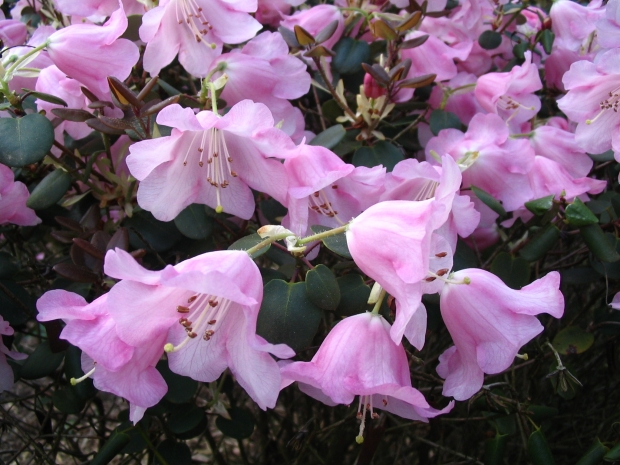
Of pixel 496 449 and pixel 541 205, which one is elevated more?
pixel 541 205

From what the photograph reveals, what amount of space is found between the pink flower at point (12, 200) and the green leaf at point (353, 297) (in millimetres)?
550

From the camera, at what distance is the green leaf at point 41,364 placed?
38.1 inches

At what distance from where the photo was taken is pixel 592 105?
100 centimetres

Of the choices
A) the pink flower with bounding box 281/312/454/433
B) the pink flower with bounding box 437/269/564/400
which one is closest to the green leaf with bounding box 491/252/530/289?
the pink flower with bounding box 437/269/564/400

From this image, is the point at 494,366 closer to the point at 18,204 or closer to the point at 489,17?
the point at 18,204

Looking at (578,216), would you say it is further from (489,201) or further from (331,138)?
(331,138)

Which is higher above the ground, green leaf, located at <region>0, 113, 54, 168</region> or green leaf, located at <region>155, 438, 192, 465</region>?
green leaf, located at <region>0, 113, 54, 168</region>

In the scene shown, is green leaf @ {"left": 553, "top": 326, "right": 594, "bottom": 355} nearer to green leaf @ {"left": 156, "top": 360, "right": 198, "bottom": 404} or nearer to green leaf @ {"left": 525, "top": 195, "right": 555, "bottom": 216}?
green leaf @ {"left": 525, "top": 195, "right": 555, "bottom": 216}

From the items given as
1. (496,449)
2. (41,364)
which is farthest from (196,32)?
(496,449)

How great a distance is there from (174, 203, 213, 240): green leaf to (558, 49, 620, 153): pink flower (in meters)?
0.65

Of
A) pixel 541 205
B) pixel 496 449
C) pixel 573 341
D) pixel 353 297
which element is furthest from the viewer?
pixel 573 341

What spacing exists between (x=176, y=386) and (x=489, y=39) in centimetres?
96

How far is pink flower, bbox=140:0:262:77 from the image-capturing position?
3.06 ft

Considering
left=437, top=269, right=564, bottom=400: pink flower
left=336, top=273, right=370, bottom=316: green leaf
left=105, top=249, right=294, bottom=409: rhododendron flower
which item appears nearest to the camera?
left=105, top=249, right=294, bottom=409: rhododendron flower
